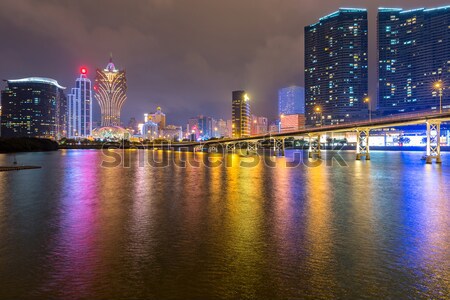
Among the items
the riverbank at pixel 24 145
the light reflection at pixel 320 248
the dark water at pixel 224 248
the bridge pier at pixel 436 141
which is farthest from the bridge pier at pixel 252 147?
the dark water at pixel 224 248

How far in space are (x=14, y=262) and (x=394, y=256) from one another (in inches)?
538

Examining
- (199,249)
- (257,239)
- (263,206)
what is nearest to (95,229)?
(199,249)

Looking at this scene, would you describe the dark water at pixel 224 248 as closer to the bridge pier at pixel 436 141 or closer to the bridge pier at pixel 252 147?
the bridge pier at pixel 436 141

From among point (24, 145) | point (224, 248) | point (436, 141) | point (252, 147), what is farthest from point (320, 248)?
point (252, 147)

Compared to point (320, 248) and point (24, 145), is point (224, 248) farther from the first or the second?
point (24, 145)

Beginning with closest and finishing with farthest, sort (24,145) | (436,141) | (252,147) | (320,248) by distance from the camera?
1. (320,248)
2. (436,141)
3. (24,145)
4. (252,147)

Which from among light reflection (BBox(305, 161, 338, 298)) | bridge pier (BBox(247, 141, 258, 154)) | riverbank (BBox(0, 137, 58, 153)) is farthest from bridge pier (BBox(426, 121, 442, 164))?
riverbank (BBox(0, 137, 58, 153))

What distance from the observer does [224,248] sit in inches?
535

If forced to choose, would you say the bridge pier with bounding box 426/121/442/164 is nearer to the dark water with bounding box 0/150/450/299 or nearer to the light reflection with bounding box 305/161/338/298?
the dark water with bounding box 0/150/450/299

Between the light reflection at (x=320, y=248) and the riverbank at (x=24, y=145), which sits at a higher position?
the riverbank at (x=24, y=145)

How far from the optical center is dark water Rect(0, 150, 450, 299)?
9.86 m

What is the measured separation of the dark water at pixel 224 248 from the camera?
32.3ft

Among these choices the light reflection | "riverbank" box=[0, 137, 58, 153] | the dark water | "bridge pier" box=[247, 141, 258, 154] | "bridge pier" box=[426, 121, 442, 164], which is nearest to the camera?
the dark water

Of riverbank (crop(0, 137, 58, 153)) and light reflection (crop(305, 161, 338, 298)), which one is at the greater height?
riverbank (crop(0, 137, 58, 153))
